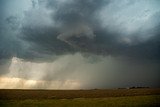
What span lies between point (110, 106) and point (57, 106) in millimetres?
13992

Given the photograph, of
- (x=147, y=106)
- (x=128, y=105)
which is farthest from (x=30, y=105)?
(x=147, y=106)

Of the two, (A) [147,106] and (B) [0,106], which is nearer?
(A) [147,106]

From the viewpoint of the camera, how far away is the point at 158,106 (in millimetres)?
68125

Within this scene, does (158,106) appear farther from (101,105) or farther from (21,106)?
(21,106)

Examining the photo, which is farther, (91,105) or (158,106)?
(91,105)

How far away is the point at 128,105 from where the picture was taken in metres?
72.2

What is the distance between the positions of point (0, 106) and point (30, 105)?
892 cm

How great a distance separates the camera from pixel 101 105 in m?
75.4

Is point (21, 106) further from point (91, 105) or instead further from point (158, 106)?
point (158, 106)

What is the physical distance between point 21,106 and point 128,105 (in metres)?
27.8

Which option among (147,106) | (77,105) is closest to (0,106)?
(77,105)

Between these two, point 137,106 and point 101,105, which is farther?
point 101,105

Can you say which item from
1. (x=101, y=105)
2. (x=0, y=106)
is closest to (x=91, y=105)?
(x=101, y=105)

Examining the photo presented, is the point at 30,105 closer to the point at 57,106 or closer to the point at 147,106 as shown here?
the point at 57,106
